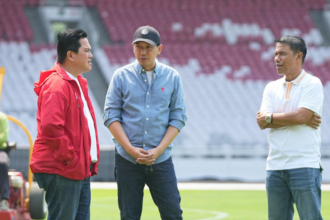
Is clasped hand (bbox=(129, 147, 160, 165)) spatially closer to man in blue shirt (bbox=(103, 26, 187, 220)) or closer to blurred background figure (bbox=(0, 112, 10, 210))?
man in blue shirt (bbox=(103, 26, 187, 220))

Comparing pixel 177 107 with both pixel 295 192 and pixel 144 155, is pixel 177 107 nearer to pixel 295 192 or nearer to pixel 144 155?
pixel 144 155

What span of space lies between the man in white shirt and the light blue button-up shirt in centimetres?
76

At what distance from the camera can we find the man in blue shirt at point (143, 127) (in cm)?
495

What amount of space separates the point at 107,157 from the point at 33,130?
4292 mm

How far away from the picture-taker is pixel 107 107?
16.5 feet

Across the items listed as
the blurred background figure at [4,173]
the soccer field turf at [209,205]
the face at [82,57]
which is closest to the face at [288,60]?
the face at [82,57]

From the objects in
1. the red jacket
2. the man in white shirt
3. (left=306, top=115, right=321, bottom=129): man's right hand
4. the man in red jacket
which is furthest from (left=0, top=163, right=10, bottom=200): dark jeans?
(left=306, top=115, right=321, bottom=129): man's right hand

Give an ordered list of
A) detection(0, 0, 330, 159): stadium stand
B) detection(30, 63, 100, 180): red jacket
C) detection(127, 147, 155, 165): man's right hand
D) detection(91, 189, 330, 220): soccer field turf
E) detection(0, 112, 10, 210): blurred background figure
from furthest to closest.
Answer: detection(0, 0, 330, 159): stadium stand → detection(91, 189, 330, 220): soccer field turf → detection(0, 112, 10, 210): blurred background figure → detection(127, 147, 155, 165): man's right hand → detection(30, 63, 100, 180): red jacket

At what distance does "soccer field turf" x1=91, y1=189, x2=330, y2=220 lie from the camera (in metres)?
9.35

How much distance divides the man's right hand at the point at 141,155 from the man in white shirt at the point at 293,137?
100 cm

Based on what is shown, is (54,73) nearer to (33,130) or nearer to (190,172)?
(190,172)

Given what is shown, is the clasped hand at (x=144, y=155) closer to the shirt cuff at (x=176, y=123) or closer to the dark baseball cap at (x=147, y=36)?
the shirt cuff at (x=176, y=123)

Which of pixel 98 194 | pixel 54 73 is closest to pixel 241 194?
pixel 98 194

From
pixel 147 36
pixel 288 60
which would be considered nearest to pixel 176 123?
pixel 147 36
